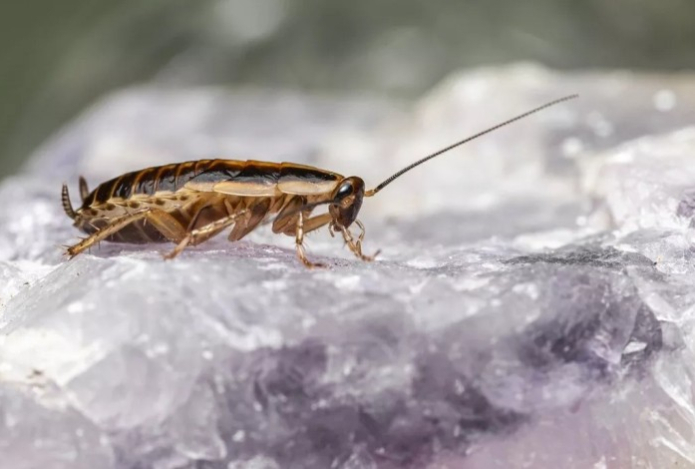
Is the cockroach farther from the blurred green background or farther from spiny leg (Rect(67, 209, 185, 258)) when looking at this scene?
the blurred green background

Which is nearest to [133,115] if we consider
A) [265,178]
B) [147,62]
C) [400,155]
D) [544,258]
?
[147,62]

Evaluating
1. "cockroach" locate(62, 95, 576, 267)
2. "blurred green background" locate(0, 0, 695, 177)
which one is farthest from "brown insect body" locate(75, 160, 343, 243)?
"blurred green background" locate(0, 0, 695, 177)

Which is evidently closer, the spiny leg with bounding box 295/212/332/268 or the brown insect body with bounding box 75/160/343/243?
the spiny leg with bounding box 295/212/332/268

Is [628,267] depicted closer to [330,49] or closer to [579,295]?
[579,295]

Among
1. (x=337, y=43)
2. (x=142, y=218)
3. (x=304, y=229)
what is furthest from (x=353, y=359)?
(x=337, y=43)

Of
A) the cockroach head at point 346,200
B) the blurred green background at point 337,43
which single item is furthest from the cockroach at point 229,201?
the blurred green background at point 337,43

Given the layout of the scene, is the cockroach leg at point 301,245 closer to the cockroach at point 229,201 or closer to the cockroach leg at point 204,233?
the cockroach at point 229,201

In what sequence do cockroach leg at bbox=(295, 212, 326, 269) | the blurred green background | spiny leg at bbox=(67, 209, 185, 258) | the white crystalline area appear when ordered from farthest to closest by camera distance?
the blurred green background
spiny leg at bbox=(67, 209, 185, 258)
cockroach leg at bbox=(295, 212, 326, 269)
the white crystalline area
